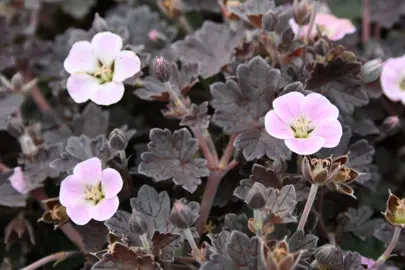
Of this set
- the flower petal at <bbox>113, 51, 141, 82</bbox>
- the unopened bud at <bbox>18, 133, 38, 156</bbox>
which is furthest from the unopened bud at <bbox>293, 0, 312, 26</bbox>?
the unopened bud at <bbox>18, 133, 38, 156</bbox>

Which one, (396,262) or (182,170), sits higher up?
(182,170)

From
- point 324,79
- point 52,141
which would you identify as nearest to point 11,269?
point 52,141

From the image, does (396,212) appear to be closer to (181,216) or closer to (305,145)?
A: (305,145)

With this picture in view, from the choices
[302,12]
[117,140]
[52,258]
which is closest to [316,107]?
[302,12]

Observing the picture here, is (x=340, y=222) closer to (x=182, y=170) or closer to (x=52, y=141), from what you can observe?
(x=182, y=170)

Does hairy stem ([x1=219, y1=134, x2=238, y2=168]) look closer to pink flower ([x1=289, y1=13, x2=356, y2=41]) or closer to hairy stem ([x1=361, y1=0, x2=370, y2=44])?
pink flower ([x1=289, y1=13, x2=356, y2=41])

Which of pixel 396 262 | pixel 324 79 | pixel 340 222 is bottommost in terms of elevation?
pixel 396 262

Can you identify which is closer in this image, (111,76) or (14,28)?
(111,76)

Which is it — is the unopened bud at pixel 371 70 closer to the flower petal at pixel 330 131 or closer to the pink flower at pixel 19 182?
the flower petal at pixel 330 131
